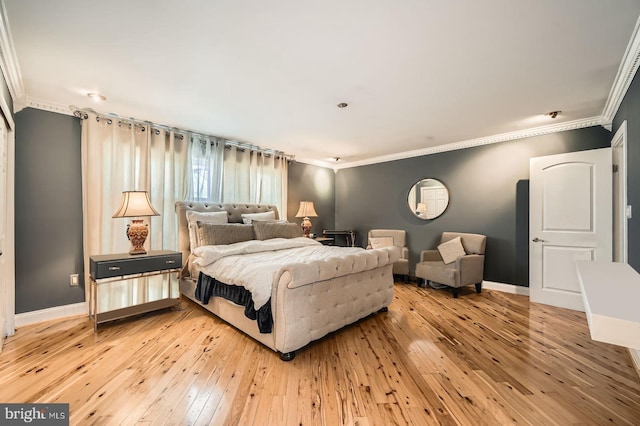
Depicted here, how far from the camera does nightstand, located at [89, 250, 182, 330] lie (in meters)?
2.79

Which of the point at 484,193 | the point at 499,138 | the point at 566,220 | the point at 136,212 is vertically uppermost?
the point at 499,138

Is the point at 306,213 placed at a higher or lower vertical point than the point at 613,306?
higher

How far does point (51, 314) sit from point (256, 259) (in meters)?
2.35

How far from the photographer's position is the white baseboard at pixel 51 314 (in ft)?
9.35

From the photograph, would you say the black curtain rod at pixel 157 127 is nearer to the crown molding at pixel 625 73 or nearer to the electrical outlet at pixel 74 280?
the electrical outlet at pixel 74 280

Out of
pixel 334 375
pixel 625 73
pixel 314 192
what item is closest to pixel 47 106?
pixel 334 375

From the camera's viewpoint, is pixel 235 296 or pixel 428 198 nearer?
pixel 235 296

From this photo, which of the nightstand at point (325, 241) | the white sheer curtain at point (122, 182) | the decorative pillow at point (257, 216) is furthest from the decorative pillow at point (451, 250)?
the white sheer curtain at point (122, 182)

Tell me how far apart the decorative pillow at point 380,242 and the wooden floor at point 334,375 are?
2.25 metres

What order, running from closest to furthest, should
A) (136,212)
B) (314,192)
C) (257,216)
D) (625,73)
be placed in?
(625,73), (136,212), (257,216), (314,192)

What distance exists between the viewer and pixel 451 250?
14.5 feet

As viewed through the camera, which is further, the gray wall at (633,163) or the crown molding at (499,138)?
the crown molding at (499,138)

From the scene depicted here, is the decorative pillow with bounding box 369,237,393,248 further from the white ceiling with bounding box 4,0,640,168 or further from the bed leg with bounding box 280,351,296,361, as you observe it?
the bed leg with bounding box 280,351,296,361

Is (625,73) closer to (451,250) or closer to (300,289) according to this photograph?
(451,250)
